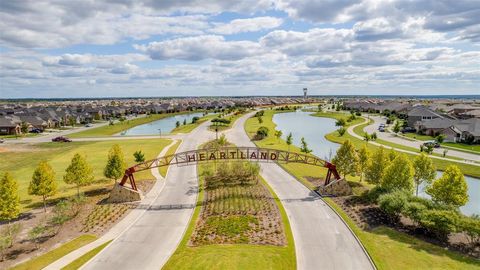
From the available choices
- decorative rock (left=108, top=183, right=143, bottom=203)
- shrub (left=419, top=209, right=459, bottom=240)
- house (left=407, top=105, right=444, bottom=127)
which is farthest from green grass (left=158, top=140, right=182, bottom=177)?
house (left=407, top=105, right=444, bottom=127)

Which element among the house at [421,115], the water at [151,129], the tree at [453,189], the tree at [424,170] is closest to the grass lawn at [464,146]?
the house at [421,115]

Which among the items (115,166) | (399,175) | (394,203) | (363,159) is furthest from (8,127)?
(394,203)

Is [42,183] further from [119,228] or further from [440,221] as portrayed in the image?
[440,221]

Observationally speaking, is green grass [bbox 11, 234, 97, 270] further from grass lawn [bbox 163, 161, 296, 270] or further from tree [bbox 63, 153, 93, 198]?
tree [bbox 63, 153, 93, 198]

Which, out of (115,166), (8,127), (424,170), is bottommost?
(424,170)

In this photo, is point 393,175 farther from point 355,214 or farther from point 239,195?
point 239,195

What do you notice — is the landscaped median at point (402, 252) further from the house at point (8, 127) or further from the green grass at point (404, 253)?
the house at point (8, 127)

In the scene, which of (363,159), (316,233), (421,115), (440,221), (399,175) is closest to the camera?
(440,221)
